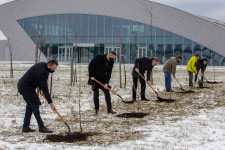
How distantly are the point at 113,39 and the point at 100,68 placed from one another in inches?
1134

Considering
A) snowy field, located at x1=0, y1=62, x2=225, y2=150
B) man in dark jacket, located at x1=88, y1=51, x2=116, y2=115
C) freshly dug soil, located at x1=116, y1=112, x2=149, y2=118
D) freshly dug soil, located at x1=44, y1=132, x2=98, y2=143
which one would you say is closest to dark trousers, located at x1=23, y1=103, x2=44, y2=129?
snowy field, located at x1=0, y1=62, x2=225, y2=150

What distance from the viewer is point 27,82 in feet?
17.2

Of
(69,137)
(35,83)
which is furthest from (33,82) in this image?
(69,137)

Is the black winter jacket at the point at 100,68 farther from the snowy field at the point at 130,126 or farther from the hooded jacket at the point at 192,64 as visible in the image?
the hooded jacket at the point at 192,64

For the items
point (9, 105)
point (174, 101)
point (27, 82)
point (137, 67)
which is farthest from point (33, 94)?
point (174, 101)

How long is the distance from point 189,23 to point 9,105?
29.5 m

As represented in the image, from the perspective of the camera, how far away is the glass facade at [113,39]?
34781 mm

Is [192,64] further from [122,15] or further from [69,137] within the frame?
[122,15]

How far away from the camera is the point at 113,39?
3559 centimetres

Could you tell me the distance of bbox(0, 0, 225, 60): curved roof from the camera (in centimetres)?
3438

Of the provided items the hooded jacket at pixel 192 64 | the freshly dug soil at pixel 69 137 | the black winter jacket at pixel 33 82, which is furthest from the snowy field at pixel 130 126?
the hooded jacket at pixel 192 64

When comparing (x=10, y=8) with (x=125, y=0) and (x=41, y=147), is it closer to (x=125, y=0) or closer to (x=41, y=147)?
(x=125, y=0)

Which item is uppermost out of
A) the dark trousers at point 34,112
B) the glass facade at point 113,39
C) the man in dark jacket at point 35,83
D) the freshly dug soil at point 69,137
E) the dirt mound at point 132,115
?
the glass facade at point 113,39

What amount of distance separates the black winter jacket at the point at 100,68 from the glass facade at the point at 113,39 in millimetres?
27724
